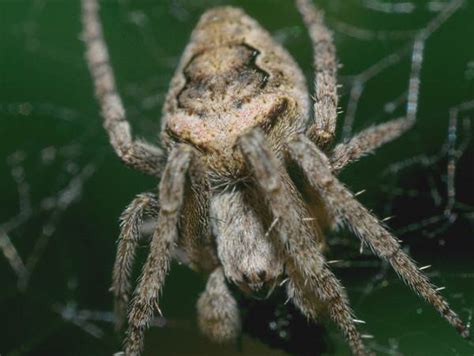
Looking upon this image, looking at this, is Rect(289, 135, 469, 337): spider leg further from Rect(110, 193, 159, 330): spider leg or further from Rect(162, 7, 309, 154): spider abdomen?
Rect(110, 193, 159, 330): spider leg

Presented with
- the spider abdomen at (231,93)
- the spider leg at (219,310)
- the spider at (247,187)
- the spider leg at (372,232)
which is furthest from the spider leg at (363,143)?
the spider leg at (219,310)

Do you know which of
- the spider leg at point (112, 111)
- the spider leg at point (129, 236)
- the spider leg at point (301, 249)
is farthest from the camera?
the spider leg at point (112, 111)

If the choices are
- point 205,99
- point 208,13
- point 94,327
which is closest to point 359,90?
point 208,13

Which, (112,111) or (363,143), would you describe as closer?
(363,143)

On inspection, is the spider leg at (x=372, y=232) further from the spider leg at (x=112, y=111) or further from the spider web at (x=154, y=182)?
the spider leg at (x=112, y=111)

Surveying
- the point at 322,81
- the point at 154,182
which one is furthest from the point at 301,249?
the point at 154,182

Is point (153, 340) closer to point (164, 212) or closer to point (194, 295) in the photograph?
point (194, 295)

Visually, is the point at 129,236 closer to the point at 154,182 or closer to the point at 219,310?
the point at 219,310

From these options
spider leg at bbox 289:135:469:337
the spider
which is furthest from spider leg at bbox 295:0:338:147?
spider leg at bbox 289:135:469:337

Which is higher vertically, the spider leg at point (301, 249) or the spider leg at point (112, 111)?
the spider leg at point (112, 111)
